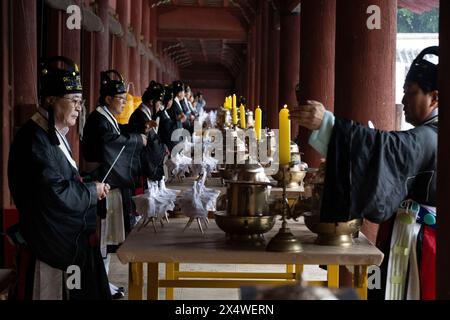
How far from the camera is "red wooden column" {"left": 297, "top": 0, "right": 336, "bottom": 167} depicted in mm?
7098

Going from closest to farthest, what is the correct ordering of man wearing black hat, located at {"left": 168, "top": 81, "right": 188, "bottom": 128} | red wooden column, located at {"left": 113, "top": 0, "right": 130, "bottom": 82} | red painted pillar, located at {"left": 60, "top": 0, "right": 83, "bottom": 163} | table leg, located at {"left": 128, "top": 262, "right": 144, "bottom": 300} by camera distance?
1. table leg, located at {"left": 128, "top": 262, "right": 144, "bottom": 300}
2. red painted pillar, located at {"left": 60, "top": 0, "right": 83, "bottom": 163}
3. man wearing black hat, located at {"left": 168, "top": 81, "right": 188, "bottom": 128}
4. red wooden column, located at {"left": 113, "top": 0, "right": 130, "bottom": 82}

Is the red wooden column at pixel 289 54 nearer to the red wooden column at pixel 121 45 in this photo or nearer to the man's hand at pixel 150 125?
the red wooden column at pixel 121 45

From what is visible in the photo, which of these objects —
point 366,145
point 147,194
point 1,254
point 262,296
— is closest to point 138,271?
point 147,194

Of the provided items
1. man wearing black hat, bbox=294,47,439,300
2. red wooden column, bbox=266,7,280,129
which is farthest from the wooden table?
red wooden column, bbox=266,7,280,129

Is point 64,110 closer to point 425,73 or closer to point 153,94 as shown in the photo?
point 425,73

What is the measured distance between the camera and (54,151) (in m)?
3.03

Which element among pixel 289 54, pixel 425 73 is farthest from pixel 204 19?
pixel 425 73

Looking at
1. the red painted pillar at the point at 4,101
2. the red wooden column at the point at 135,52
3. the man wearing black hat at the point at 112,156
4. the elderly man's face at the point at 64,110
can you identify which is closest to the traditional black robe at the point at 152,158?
the man wearing black hat at the point at 112,156

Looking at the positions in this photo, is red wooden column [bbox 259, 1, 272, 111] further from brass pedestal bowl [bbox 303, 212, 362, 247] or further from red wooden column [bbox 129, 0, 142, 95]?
brass pedestal bowl [bbox 303, 212, 362, 247]

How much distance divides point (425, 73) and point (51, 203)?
167 centimetres

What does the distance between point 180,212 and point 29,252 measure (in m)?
0.76

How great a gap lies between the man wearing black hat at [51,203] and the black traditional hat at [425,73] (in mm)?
1486

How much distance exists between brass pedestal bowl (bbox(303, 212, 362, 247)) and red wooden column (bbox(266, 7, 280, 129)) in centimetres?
953

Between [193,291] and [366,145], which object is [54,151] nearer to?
[366,145]
